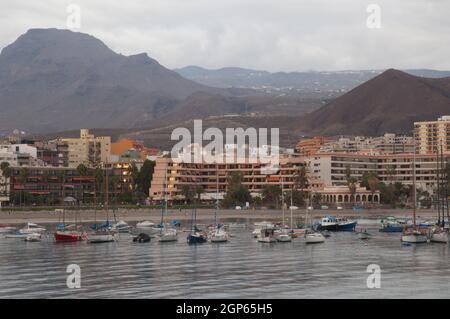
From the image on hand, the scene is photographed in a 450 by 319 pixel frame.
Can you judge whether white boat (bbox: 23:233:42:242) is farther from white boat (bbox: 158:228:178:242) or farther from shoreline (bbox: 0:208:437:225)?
shoreline (bbox: 0:208:437:225)

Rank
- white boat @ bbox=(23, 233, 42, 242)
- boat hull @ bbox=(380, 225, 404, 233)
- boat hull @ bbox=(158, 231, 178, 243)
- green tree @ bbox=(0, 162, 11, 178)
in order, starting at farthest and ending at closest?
green tree @ bbox=(0, 162, 11, 178) < boat hull @ bbox=(380, 225, 404, 233) < white boat @ bbox=(23, 233, 42, 242) < boat hull @ bbox=(158, 231, 178, 243)

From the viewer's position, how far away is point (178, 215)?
6467 inches

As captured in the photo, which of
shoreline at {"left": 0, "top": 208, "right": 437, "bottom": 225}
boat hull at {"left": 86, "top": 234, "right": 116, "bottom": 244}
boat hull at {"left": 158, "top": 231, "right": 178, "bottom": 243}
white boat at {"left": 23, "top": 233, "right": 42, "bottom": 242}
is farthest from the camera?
shoreline at {"left": 0, "top": 208, "right": 437, "bottom": 225}

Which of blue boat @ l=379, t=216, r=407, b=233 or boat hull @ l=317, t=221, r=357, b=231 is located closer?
blue boat @ l=379, t=216, r=407, b=233

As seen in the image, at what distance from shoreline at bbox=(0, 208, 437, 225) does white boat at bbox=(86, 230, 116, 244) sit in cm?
3741

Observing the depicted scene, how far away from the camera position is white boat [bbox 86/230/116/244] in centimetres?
10019

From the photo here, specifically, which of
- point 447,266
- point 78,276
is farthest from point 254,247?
point 78,276

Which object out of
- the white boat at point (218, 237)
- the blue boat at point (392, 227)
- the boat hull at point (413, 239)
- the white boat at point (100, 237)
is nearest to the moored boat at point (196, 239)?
the white boat at point (218, 237)

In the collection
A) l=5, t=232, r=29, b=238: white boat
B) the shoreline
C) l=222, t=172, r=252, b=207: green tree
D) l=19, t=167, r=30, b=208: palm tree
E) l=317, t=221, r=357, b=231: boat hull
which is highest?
l=19, t=167, r=30, b=208: palm tree

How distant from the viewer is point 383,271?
68.3 metres

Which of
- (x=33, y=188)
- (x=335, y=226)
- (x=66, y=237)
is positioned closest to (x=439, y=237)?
(x=335, y=226)

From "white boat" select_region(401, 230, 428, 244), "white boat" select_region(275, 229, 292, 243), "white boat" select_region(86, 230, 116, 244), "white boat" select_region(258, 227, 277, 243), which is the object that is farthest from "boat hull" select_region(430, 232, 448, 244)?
"white boat" select_region(86, 230, 116, 244)

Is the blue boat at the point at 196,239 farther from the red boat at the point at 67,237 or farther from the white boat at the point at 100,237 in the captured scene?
the red boat at the point at 67,237

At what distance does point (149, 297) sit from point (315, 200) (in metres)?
148
